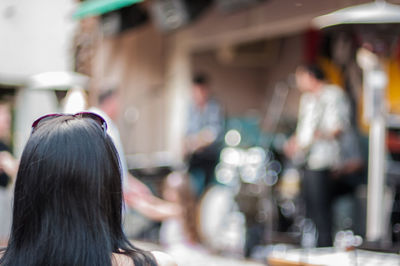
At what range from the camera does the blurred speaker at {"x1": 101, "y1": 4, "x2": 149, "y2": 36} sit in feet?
38.7

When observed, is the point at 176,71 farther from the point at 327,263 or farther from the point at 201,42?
the point at 327,263

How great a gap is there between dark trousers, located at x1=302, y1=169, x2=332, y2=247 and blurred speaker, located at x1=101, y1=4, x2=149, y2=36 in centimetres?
539

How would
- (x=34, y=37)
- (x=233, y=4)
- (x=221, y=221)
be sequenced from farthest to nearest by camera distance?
(x=34, y=37), (x=221, y=221), (x=233, y=4)

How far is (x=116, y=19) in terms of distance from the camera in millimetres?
11844

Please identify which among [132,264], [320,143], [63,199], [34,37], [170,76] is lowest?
[132,264]

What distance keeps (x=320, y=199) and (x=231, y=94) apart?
628 centimetres

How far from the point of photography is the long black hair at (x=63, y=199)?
2.24 meters

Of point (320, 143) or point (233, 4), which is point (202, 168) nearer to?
point (233, 4)

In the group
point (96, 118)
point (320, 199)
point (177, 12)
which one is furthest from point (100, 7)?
point (96, 118)

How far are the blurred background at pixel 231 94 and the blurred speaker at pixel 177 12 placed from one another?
15mm

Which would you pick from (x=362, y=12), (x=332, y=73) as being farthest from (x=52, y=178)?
(x=332, y=73)

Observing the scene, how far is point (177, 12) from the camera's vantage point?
9750 mm

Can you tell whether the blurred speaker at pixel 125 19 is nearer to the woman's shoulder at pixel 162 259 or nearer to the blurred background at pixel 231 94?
the blurred background at pixel 231 94

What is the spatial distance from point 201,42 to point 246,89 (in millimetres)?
1948
